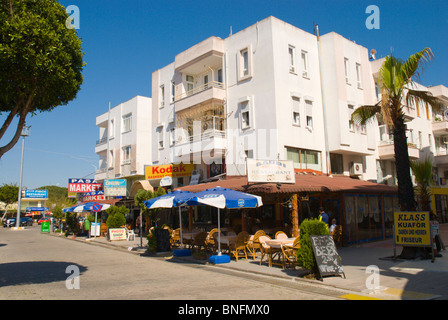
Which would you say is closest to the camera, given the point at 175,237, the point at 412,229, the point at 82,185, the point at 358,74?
the point at 412,229

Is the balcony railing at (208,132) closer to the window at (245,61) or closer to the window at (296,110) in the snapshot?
the window at (245,61)

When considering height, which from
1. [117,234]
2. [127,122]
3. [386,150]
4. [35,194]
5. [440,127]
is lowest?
[117,234]

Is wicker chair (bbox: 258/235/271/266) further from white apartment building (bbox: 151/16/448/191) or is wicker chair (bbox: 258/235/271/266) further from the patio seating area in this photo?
white apartment building (bbox: 151/16/448/191)

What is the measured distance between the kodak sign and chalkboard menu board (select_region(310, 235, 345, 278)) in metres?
16.4

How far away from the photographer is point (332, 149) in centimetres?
2270

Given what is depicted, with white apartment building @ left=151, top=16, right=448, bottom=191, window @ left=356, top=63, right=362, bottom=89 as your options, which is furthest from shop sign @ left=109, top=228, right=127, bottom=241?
window @ left=356, top=63, right=362, bottom=89

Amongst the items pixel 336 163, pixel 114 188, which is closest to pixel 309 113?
pixel 336 163

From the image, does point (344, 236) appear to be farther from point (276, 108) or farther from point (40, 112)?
point (40, 112)

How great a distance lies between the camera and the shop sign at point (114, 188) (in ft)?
94.5

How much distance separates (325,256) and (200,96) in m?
16.3

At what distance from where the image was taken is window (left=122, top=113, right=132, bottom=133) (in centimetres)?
3447

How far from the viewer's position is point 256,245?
13.6 metres

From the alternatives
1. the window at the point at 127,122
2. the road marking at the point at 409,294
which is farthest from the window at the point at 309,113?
the window at the point at 127,122

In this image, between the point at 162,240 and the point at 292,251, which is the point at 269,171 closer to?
the point at 292,251
